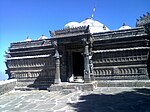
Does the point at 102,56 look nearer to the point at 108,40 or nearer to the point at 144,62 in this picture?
the point at 108,40

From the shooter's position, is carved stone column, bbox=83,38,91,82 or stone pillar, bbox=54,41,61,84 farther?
stone pillar, bbox=54,41,61,84

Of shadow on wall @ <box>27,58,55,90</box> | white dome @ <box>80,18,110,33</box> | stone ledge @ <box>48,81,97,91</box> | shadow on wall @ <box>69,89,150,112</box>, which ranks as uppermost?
white dome @ <box>80,18,110,33</box>

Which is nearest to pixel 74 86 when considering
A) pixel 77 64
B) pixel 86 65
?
pixel 86 65

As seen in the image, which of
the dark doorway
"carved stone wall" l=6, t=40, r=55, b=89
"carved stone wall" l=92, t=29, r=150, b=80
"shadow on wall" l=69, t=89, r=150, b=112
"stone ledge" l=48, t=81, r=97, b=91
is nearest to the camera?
"shadow on wall" l=69, t=89, r=150, b=112

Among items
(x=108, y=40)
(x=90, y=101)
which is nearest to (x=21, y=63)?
(x=108, y=40)

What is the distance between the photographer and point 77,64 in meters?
15.3

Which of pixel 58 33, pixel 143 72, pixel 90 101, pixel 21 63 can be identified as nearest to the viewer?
pixel 90 101

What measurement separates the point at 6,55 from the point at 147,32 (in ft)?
38.7

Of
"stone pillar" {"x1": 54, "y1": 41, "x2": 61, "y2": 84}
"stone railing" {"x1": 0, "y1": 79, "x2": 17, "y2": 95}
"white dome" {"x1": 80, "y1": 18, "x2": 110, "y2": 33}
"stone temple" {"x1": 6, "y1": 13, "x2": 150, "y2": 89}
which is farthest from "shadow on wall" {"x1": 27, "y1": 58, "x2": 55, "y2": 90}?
"white dome" {"x1": 80, "y1": 18, "x2": 110, "y2": 33}

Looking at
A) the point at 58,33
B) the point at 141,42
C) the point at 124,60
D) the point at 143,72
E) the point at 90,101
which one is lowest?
the point at 90,101

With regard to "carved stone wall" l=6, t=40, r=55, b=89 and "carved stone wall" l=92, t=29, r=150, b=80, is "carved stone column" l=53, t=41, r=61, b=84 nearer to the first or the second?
"carved stone wall" l=6, t=40, r=55, b=89

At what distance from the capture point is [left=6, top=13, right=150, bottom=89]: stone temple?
A: 13273mm

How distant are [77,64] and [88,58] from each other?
7.07 ft

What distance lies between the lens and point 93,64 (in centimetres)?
1450
